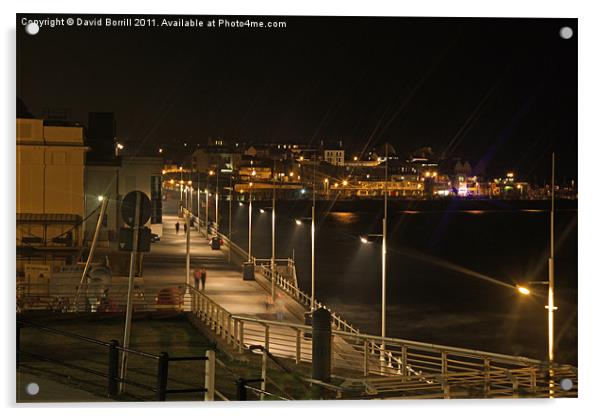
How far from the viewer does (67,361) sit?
7.29 metres

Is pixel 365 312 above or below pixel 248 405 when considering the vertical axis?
below

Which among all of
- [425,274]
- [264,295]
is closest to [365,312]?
[264,295]

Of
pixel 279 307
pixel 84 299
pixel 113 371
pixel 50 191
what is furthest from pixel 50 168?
pixel 279 307

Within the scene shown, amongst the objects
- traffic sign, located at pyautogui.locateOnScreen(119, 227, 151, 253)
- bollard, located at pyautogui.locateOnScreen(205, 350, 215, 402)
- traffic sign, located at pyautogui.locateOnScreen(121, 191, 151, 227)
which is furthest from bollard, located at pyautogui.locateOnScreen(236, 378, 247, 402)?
traffic sign, located at pyautogui.locateOnScreen(121, 191, 151, 227)

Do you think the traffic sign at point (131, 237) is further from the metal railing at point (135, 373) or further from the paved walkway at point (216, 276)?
the paved walkway at point (216, 276)

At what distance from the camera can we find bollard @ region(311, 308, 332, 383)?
6.73 metres

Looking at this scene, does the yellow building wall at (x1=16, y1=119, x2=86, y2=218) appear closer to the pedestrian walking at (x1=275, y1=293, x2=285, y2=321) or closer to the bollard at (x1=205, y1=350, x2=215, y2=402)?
the bollard at (x1=205, y1=350, x2=215, y2=402)

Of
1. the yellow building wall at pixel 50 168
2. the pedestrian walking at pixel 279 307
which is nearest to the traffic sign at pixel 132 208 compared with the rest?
the yellow building wall at pixel 50 168

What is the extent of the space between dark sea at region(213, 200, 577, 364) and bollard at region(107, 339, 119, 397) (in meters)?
14.7

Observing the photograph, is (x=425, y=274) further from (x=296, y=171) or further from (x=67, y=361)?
(x=296, y=171)

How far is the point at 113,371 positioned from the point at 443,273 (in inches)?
1334

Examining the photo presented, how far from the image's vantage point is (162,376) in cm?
607
